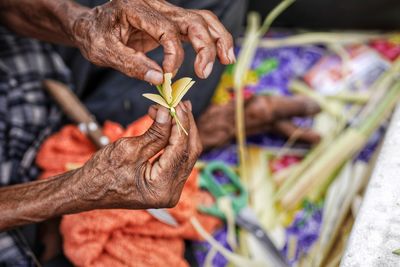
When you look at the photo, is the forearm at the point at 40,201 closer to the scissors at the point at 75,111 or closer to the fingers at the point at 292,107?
the scissors at the point at 75,111

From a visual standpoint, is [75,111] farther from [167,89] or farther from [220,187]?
[167,89]

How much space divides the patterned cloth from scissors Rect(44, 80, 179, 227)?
2.0 inches

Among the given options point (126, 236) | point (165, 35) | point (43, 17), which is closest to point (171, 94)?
point (165, 35)

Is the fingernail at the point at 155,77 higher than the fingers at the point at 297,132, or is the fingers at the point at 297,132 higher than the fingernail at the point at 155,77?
the fingernail at the point at 155,77

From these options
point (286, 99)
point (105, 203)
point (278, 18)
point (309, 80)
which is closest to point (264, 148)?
point (286, 99)

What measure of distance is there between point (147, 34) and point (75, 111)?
602mm

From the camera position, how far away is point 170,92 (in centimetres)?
98

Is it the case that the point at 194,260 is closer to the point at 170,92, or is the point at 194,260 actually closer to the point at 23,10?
the point at 170,92

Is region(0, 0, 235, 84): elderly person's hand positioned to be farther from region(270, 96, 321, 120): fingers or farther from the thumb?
region(270, 96, 321, 120): fingers

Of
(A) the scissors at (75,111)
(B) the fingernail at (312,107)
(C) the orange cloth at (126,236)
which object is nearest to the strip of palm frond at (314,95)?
(B) the fingernail at (312,107)

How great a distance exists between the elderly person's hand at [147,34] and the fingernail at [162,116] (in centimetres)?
6

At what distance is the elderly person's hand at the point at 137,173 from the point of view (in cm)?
103

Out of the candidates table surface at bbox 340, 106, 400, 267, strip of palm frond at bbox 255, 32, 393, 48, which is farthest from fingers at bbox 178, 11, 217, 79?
strip of palm frond at bbox 255, 32, 393, 48

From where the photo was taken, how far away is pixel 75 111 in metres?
1.65
